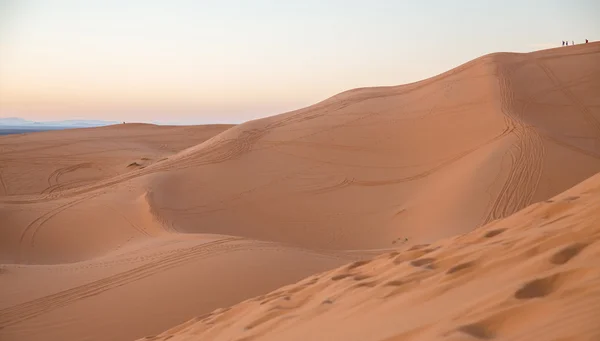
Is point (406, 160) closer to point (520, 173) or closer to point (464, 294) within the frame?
point (520, 173)

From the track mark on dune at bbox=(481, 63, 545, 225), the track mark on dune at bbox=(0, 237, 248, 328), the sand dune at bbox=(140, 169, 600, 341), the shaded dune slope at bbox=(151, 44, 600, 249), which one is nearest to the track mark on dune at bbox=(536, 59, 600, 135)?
the shaded dune slope at bbox=(151, 44, 600, 249)

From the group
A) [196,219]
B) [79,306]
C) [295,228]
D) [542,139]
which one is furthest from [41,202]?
[542,139]

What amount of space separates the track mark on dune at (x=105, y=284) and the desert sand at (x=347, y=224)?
24 mm

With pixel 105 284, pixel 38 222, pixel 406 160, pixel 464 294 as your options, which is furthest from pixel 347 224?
pixel 464 294

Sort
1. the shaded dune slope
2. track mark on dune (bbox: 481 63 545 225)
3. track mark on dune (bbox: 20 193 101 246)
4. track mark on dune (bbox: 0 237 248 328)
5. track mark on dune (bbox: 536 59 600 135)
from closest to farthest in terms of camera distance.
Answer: track mark on dune (bbox: 0 237 248 328)
track mark on dune (bbox: 481 63 545 225)
the shaded dune slope
track mark on dune (bbox: 20 193 101 246)
track mark on dune (bbox: 536 59 600 135)

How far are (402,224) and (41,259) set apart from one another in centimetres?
752

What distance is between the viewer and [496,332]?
2.30 meters

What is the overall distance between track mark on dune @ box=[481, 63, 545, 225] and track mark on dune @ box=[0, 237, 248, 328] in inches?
209

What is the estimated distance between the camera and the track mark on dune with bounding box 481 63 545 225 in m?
10.3

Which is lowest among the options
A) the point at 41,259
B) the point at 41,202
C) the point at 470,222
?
the point at 470,222

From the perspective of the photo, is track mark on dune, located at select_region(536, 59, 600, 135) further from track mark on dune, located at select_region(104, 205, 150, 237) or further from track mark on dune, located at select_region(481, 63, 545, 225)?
track mark on dune, located at select_region(104, 205, 150, 237)

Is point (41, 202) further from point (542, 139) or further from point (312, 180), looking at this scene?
point (542, 139)

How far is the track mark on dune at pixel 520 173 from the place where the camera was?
1034cm

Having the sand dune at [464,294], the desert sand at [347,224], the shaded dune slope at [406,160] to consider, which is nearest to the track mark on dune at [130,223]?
the desert sand at [347,224]
